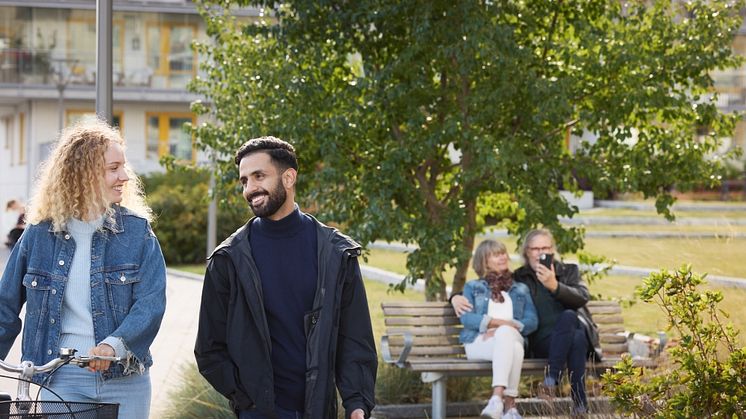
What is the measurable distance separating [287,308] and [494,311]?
4.91 metres

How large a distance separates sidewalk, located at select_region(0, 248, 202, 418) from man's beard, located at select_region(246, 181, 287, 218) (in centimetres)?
386

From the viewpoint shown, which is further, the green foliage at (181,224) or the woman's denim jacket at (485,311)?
the green foliage at (181,224)

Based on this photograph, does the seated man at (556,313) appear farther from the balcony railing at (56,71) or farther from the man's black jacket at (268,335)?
the balcony railing at (56,71)

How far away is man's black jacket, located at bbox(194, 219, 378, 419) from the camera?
4598 millimetres

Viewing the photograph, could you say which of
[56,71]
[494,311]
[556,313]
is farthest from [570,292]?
[56,71]

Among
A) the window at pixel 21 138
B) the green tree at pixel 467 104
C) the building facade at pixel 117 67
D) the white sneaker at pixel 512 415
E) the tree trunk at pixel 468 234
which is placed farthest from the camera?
the window at pixel 21 138

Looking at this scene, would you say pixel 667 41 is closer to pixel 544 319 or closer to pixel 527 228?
pixel 527 228

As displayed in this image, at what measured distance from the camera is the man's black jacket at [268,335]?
4598 mm

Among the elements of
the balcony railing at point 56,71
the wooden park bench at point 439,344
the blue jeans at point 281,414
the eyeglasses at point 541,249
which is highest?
the balcony railing at point 56,71

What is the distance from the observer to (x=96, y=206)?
4777 mm

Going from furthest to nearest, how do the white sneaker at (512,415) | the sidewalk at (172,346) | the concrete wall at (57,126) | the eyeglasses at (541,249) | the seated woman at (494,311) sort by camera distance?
the concrete wall at (57,126) < the sidewalk at (172,346) < the eyeglasses at (541,249) < the seated woman at (494,311) < the white sneaker at (512,415)

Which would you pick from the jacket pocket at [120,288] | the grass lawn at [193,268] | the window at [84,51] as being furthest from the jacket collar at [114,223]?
the window at [84,51]

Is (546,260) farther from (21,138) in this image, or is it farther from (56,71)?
(21,138)

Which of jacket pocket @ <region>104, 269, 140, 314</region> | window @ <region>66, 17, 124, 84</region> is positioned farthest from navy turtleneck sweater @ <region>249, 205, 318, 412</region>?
window @ <region>66, 17, 124, 84</region>
